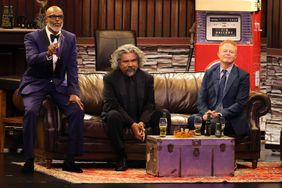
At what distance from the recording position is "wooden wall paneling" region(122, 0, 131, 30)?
40.4ft

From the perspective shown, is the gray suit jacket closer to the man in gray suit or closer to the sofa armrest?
the man in gray suit

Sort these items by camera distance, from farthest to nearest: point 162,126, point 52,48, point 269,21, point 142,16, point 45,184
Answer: point 142,16
point 269,21
point 52,48
point 162,126
point 45,184

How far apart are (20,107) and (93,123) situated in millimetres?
1714

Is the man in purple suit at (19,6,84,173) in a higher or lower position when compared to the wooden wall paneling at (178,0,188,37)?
lower

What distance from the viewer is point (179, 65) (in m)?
12.5

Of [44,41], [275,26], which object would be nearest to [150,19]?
[275,26]

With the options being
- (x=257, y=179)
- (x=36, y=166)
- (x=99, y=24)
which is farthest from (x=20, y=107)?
(x=257, y=179)

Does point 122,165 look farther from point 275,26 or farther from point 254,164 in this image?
point 275,26

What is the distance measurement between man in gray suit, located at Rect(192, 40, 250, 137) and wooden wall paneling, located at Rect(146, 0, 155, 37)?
3.36m

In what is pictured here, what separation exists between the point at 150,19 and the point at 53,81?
12.3 feet

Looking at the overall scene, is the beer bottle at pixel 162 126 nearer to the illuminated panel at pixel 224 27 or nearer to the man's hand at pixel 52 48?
the man's hand at pixel 52 48

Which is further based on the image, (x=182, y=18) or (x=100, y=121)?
(x=182, y=18)

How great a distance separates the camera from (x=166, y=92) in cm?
952

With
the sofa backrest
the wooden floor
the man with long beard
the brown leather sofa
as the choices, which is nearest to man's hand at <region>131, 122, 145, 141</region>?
the man with long beard
